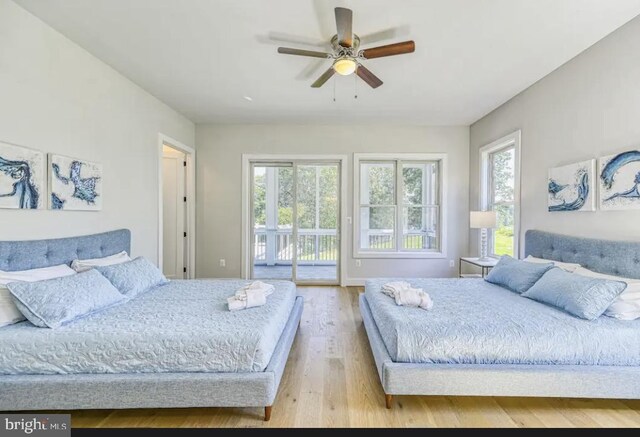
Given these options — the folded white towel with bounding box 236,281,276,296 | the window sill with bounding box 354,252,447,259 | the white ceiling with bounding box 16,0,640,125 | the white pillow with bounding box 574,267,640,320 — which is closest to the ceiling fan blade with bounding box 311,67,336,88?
the white ceiling with bounding box 16,0,640,125

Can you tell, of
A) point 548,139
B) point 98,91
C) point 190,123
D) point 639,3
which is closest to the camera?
point 639,3

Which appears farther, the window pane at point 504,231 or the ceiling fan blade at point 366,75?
the window pane at point 504,231

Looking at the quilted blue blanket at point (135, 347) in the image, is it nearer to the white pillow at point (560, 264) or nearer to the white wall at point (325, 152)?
the white pillow at point (560, 264)

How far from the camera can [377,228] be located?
16.8ft

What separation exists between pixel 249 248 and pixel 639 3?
5059 mm

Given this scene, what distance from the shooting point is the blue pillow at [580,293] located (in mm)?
1984

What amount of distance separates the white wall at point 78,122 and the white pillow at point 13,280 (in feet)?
0.99

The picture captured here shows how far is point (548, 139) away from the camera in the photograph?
317cm

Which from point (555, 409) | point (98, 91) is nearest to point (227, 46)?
point (98, 91)

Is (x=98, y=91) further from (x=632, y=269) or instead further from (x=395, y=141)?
(x=632, y=269)

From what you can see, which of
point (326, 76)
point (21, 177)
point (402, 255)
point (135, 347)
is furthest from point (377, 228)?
point (21, 177)

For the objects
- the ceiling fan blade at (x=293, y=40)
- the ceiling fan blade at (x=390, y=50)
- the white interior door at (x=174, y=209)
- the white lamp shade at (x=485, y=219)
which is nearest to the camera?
the ceiling fan blade at (x=390, y=50)

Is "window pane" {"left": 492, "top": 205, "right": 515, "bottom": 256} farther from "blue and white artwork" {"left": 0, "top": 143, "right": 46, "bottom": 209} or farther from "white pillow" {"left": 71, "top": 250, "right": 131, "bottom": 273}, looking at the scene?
"blue and white artwork" {"left": 0, "top": 143, "right": 46, "bottom": 209}

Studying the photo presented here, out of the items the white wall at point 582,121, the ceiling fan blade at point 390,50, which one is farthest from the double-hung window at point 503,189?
the ceiling fan blade at point 390,50
